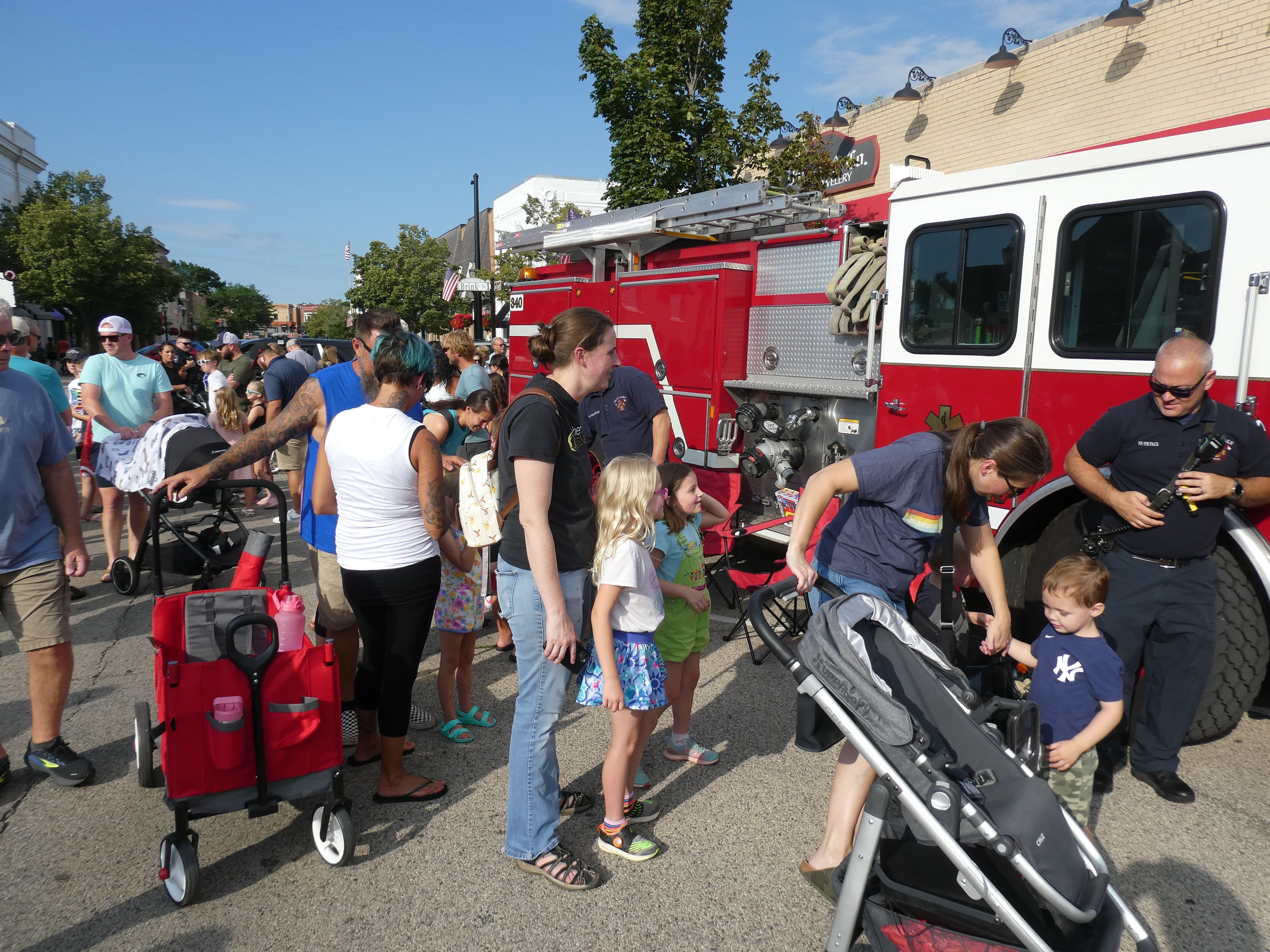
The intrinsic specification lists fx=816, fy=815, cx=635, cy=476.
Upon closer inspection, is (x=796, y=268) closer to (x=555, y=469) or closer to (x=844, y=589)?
(x=844, y=589)

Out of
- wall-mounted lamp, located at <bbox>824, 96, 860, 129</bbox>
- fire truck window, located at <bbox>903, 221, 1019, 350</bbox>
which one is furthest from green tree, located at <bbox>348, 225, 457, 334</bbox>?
fire truck window, located at <bbox>903, 221, 1019, 350</bbox>

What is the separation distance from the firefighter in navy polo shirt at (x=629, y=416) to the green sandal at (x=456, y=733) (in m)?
1.83

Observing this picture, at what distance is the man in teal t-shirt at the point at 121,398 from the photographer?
5980 mm

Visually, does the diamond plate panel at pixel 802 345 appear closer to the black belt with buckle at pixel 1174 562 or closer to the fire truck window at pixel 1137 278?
the fire truck window at pixel 1137 278

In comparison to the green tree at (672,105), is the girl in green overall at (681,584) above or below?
below

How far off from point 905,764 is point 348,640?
2.53 metres

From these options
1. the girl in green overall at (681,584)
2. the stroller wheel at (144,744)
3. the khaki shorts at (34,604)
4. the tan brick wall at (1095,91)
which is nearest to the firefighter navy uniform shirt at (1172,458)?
the girl in green overall at (681,584)

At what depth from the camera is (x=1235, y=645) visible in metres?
3.56

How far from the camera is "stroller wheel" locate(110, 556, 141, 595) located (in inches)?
241

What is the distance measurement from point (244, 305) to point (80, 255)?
12801 centimetres

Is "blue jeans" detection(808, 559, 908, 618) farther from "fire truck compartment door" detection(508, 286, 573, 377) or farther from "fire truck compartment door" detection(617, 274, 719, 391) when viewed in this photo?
"fire truck compartment door" detection(508, 286, 573, 377)

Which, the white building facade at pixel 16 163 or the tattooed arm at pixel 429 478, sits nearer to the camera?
the tattooed arm at pixel 429 478

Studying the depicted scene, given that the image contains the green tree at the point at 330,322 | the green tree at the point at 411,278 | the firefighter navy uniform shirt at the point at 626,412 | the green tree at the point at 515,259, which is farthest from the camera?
the green tree at the point at 330,322

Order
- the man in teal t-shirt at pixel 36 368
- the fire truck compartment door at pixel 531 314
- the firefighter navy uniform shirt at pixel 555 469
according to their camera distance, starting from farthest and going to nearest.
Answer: the fire truck compartment door at pixel 531 314 → the man in teal t-shirt at pixel 36 368 → the firefighter navy uniform shirt at pixel 555 469
